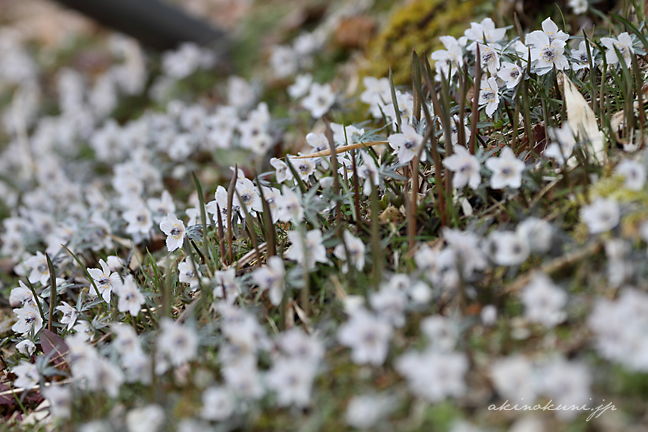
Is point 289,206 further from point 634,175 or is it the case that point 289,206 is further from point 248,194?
point 634,175

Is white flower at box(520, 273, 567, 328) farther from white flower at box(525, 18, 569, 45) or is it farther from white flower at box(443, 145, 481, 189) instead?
white flower at box(525, 18, 569, 45)

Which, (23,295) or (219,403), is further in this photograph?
(23,295)

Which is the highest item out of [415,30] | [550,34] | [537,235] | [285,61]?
[285,61]

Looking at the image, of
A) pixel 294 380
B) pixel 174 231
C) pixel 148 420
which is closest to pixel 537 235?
pixel 294 380

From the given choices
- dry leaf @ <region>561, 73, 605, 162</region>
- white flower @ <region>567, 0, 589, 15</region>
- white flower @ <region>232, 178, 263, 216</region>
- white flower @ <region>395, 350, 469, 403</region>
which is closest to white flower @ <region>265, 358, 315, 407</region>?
white flower @ <region>395, 350, 469, 403</region>

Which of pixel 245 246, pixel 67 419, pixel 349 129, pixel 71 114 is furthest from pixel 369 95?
pixel 71 114

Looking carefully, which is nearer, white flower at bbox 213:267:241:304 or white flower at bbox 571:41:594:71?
white flower at bbox 213:267:241:304
